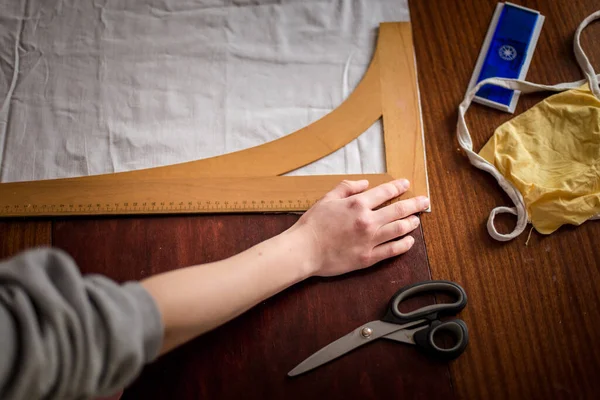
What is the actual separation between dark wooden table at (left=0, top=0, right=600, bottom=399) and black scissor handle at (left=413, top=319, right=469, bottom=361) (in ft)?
0.13

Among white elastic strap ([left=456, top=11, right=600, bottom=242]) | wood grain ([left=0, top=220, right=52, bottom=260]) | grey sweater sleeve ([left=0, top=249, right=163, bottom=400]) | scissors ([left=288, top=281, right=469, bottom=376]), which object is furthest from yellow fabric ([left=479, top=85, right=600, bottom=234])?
wood grain ([left=0, top=220, right=52, bottom=260])

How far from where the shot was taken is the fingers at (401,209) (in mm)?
1008

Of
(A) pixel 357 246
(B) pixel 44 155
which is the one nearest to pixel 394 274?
(A) pixel 357 246

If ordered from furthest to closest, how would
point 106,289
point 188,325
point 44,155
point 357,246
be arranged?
point 44,155, point 357,246, point 188,325, point 106,289

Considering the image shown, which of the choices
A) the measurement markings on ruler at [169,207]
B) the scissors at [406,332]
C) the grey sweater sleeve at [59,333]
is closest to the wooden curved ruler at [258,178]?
the measurement markings on ruler at [169,207]

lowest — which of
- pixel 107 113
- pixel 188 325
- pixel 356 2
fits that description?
pixel 188 325

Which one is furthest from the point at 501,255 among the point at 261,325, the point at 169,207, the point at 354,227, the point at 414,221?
the point at 169,207

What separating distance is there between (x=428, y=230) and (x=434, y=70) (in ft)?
1.35

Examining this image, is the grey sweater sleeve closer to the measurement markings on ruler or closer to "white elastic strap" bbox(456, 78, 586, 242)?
the measurement markings on ruler

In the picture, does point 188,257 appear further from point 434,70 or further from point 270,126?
point 434,70

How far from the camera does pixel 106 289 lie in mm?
579

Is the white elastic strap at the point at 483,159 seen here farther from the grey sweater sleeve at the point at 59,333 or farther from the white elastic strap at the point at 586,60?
the grey sweater sleeve at the point at 59,333

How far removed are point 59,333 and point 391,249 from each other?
652 millimetres

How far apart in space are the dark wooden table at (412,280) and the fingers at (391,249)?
0.10ft
